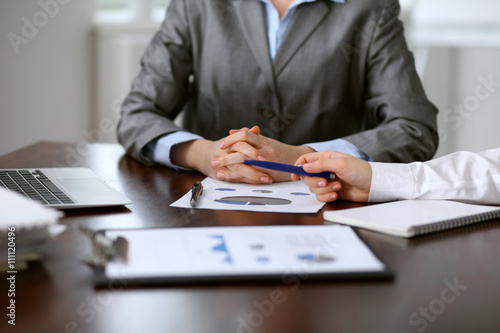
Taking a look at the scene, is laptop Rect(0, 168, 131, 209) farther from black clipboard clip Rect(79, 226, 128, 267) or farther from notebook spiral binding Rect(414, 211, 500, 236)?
notebook spiral binding Rect(414, 211, 500, 236)

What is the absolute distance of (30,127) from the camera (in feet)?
8.83

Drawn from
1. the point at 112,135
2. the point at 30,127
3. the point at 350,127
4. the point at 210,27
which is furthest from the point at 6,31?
the point at 350,127

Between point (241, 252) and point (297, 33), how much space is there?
1.02 metres

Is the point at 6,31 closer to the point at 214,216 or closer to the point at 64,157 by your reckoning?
the point at 64,157

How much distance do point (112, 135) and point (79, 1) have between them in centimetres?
78

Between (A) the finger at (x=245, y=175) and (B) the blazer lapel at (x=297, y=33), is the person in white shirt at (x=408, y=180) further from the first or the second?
(B) the blazer lapel at (x=297, y=33)

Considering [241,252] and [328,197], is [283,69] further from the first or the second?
[241,252]

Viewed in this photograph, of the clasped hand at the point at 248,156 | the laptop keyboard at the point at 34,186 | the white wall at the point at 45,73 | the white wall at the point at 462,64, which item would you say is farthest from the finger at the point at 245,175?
the white wall at the point at 462,64

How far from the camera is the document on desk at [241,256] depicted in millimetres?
582

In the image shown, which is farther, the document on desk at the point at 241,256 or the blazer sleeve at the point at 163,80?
the blazer sleeve at the point at 163,80

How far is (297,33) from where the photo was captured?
5.05 ft

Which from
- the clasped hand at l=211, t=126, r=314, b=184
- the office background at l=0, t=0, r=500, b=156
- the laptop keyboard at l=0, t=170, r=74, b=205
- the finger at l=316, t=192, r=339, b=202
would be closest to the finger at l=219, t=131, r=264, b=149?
the clasped hand at l=211, t=126, r=314, b=184

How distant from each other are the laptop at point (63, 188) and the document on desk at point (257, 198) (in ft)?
0.39

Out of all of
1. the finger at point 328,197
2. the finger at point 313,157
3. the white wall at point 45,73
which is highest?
the finger at point 313,157
